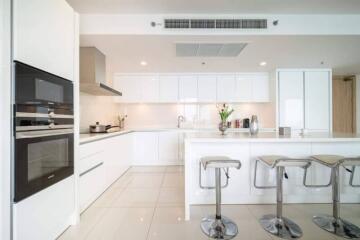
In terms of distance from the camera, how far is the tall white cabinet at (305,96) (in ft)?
13.6

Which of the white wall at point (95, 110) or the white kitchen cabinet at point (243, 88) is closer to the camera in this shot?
the white wall at point (95, 110)

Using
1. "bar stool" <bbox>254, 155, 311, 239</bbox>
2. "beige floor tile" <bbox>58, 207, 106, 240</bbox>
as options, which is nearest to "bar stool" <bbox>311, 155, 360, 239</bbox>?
"bar stool" <bbox>254, 155, 311, 239</bbox>

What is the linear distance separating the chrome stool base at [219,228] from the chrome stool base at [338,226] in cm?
93

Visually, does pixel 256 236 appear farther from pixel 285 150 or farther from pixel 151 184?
pixel 151 184

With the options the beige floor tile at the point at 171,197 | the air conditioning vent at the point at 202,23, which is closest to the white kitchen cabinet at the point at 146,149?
the beige floor tile at the point at 171,197

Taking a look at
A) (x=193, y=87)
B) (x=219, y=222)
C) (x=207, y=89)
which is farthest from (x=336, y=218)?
(x=193, y=87)

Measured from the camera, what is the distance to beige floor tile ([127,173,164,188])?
3031mm

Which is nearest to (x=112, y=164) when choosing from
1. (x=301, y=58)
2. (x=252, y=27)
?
(x=252, y=27)

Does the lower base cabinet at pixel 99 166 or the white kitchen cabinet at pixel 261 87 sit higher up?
the white kitchen cabinet at pixel 261 87

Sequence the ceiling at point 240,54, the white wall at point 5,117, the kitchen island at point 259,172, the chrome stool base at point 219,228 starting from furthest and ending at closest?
the ceiling at point 240,54, the kitchen island at point 259,172, the chrome stool base at point 219,228, the white wall at point 5,117

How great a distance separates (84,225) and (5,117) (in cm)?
137

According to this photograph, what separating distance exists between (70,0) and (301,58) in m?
3.84

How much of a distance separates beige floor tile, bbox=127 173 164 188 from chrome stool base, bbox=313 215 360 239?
2.15m

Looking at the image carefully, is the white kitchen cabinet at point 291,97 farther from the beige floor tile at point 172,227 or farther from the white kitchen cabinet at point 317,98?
the beige floor tile at point 172,227
